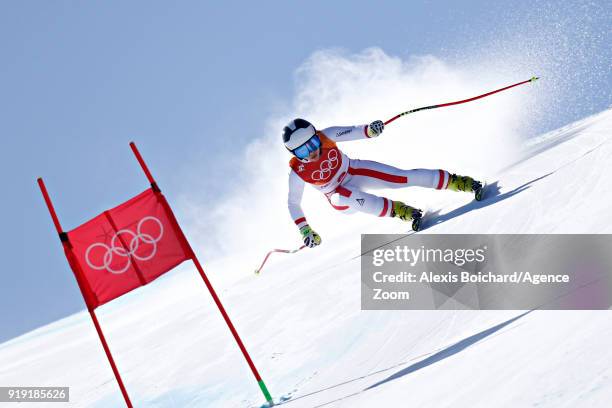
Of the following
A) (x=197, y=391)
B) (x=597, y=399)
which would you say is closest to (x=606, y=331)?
(x=597, y=399)

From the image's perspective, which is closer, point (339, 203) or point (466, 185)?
point (466, 185)

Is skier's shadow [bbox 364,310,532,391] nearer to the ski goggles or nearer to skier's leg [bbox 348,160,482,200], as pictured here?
skier's leg [bbox 348,160,482,200]

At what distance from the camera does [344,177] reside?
Result: 26.2 ft

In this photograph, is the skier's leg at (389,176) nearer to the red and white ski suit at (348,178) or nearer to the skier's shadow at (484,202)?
the red and white ski suit at (348,178)

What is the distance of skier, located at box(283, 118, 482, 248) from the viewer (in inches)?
297

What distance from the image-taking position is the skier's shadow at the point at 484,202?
6.69m

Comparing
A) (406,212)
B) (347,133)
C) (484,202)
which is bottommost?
(484,202)

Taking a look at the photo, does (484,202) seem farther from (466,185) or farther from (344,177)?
(344,177)

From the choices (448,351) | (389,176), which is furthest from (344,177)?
(448,351)

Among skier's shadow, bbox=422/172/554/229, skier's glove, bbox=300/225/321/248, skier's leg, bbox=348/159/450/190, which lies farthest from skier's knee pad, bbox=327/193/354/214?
skier's shadow, bbox=422/172/554/229

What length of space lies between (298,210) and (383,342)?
3.11 metres

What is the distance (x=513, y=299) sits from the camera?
4492 mm

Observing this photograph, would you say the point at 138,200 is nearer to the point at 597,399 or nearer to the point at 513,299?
the point at 513,299

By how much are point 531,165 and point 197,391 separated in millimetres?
4451
